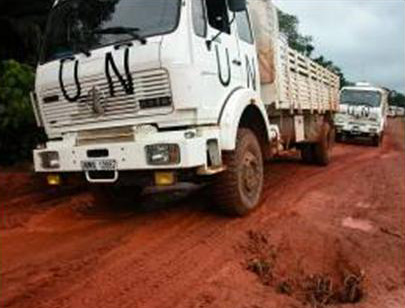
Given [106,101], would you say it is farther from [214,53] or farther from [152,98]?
[214,53]

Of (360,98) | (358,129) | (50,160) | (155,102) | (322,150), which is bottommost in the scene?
(358,129)

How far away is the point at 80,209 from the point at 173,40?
313 centimetres

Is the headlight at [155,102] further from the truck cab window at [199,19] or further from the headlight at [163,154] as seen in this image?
the truck cab window at [199,19]

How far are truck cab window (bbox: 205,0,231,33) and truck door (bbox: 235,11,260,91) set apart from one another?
43 cm

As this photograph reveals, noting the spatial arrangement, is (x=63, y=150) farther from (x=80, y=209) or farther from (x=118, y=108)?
(x=80, y=209)

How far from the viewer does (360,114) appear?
2261cm

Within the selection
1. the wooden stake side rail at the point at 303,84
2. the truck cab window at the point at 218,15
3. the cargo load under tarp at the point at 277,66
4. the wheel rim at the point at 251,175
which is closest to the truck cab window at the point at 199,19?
the truck cab window at the point at 218,15

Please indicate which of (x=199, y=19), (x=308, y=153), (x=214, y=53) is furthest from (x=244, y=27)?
(x=308, y=153)

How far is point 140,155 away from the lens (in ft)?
21.5

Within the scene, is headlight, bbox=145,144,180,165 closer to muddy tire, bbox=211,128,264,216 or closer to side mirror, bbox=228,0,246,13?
muddy tire, bbox=211,128,264,216

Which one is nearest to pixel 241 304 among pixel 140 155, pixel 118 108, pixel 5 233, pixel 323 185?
pixel 140 155

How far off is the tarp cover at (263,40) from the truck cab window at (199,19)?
1997 millimetres

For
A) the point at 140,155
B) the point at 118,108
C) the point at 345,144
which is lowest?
the point at 345,144

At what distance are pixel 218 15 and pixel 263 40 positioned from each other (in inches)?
68.1
